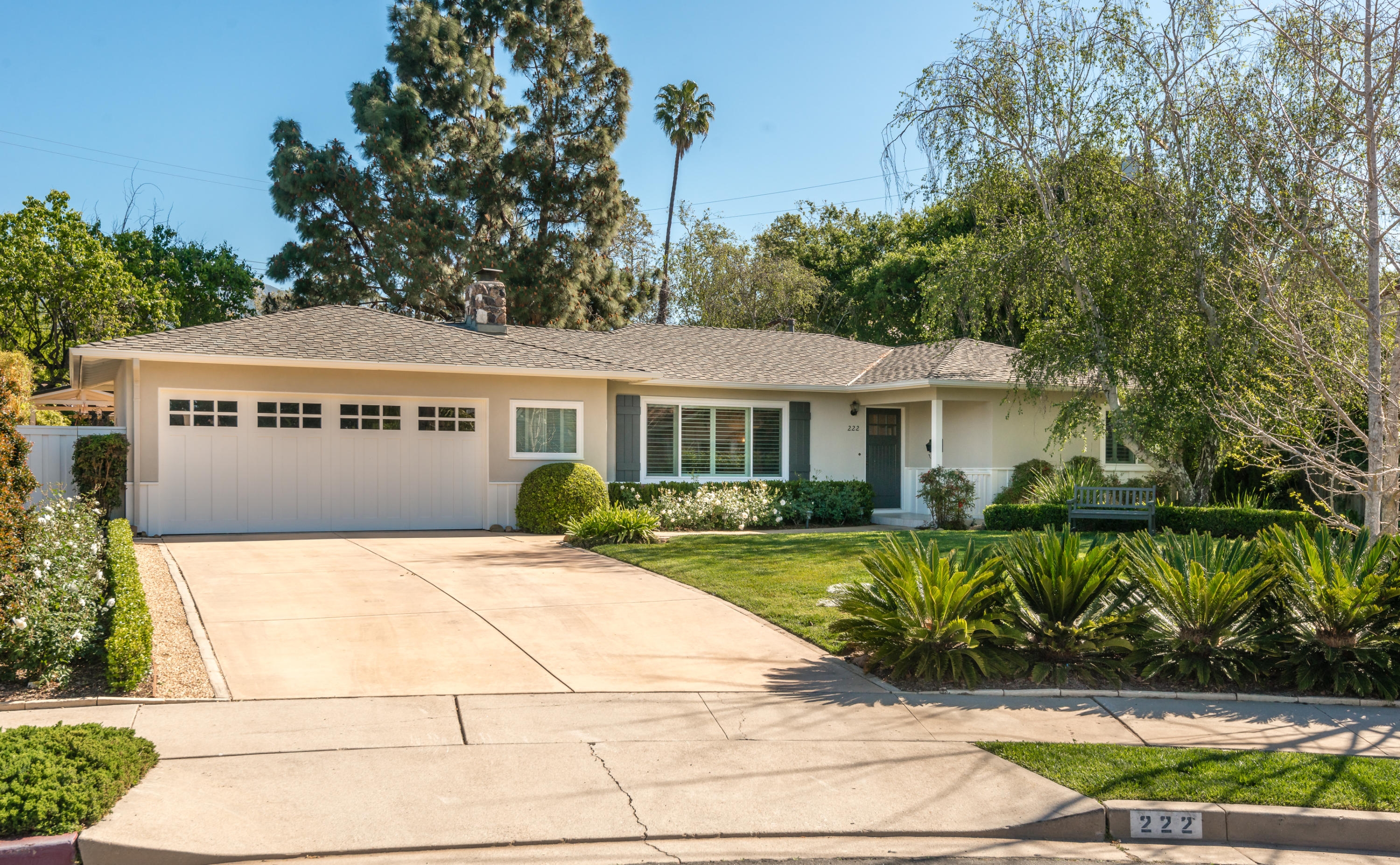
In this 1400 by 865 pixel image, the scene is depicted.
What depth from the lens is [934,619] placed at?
728cm

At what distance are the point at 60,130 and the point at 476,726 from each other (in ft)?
109

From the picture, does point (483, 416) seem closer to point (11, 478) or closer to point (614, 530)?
point (614, 530)

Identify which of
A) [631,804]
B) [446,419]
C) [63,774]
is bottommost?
[631,804]

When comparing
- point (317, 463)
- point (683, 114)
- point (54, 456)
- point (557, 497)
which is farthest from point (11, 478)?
point (683, 114)

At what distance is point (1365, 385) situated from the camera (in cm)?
875

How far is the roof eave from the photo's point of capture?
46.5ft

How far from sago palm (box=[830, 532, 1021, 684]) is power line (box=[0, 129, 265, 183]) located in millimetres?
28184

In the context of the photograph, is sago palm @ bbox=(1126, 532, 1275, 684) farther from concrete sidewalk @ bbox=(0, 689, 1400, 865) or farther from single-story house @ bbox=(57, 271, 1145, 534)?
single-story house @ bbox=(57, 271, 1145, 534)

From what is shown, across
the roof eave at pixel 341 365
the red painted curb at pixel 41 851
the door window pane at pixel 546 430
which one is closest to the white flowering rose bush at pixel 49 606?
the red painted curb at pixel 41 851

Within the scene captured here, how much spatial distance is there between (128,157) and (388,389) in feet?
77.1

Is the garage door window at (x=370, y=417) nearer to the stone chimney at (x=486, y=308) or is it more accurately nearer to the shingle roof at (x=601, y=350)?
the shingle roof at (x=601, y=350)

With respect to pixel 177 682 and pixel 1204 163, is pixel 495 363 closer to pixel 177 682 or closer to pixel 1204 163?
pixel 177 682

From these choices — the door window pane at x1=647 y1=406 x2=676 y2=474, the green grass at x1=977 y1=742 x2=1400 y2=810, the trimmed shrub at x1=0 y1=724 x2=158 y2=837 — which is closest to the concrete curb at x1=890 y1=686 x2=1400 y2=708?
the green grass at x1=977 y1=742 x2=1400 y2=810

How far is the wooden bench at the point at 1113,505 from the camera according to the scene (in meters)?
15.9
